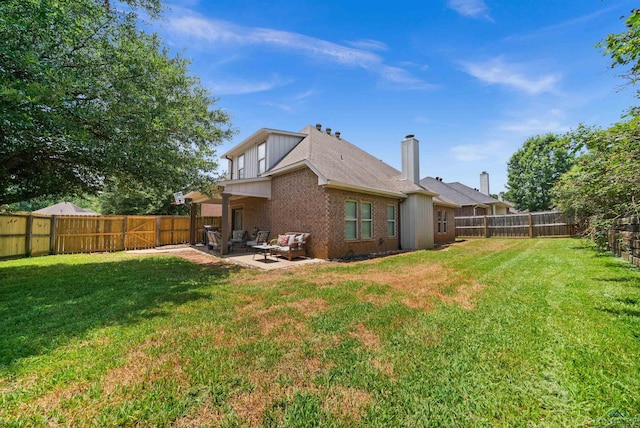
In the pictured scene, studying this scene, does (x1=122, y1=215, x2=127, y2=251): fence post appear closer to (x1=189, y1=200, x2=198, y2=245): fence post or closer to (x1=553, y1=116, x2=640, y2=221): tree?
(x1=189, y1=200, x2=198, y2=245): fence post

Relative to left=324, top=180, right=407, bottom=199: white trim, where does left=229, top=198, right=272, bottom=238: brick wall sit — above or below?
below

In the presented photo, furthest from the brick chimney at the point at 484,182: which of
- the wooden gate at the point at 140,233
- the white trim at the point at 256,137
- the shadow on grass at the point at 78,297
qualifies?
the wooden gate at the point at 140,233

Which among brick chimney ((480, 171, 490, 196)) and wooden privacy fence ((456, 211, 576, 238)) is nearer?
wooden privacy fence ((456, 211, 576, 238))

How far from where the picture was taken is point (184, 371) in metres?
2.70

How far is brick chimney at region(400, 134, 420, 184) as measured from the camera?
14438 millimetres

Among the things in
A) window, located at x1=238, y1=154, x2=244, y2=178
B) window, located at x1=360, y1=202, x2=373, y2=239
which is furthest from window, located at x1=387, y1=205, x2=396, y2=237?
window, located at x1=238, y1=154, x2=244, y2=178

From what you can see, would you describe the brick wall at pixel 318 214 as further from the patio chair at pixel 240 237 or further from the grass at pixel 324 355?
the grass at pixel 324 355

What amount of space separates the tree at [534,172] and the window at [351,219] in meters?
31.6

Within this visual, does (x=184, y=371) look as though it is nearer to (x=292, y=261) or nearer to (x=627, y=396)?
(x=627, y=396)

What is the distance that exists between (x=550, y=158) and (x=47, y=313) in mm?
43814

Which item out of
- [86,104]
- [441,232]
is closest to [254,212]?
[86,104]

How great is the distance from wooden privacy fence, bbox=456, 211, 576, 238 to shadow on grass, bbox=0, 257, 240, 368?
22.8 meters

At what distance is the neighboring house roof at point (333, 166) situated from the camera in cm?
1034

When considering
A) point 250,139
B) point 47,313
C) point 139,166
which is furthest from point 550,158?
point 47,313
